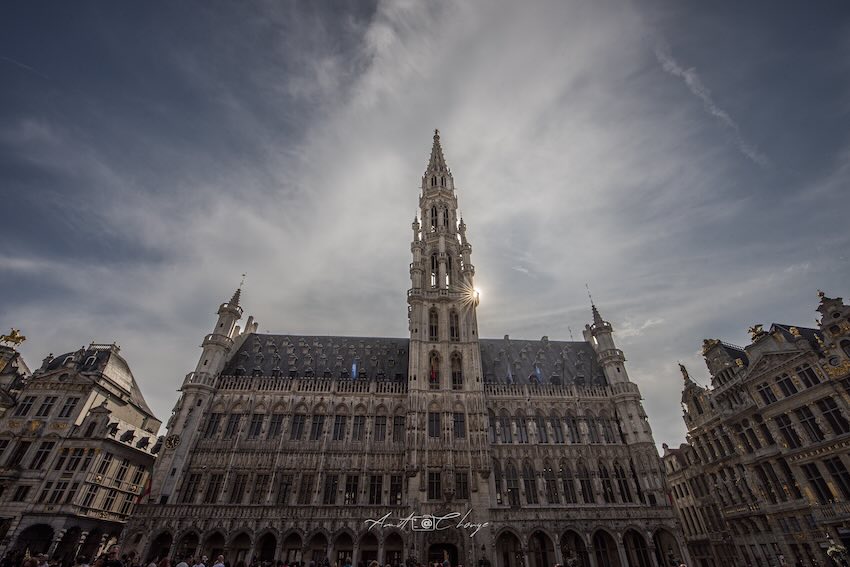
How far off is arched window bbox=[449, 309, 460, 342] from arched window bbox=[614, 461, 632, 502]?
812 inches

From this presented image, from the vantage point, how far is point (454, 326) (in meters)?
49.9

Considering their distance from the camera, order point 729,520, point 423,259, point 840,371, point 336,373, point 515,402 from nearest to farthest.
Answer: point 840,371
point 729,520
point 515,402
point 336,373
point 423,259

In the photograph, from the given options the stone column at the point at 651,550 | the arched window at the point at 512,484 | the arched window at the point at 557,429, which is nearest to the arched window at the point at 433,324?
the arched window at the point at 557,429

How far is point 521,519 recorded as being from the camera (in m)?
37.6

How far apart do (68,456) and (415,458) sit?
3270cm

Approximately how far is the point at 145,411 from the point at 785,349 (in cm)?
6795

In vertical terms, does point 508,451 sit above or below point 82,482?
above

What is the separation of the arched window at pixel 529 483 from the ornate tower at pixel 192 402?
105 feet

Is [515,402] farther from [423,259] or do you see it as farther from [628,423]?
[423,259]

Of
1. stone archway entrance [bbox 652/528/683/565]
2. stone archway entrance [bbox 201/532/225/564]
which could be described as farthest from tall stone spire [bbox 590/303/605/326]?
stone archway entrance [bbox 201/532/225/564]

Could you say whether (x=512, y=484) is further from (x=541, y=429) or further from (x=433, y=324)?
(x=433, y=324)

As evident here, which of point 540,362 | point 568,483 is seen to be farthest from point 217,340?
point 568,483

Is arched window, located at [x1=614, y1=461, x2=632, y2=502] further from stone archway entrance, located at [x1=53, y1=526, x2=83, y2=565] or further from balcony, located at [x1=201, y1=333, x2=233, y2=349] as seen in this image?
stone archway entrance, located at [x1=53, y1=526, x2=83, y2=565]

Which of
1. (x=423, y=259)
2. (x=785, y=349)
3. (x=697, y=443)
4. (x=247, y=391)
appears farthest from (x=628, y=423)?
(x=247, y=391)
